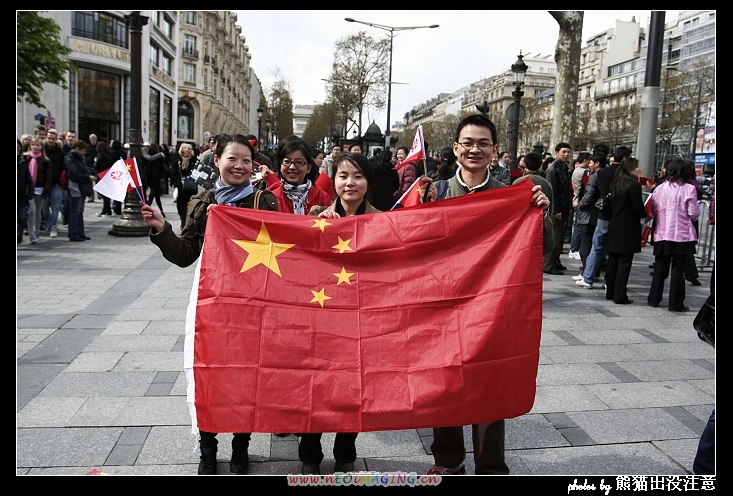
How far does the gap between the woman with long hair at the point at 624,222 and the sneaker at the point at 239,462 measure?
19.2ft

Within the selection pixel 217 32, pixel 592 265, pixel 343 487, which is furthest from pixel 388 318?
pixel 217 32

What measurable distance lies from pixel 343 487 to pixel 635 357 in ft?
11.7

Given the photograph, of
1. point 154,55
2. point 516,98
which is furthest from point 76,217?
point 154,55

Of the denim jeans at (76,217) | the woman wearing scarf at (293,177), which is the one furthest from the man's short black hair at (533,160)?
the denim jeans at (76,217)

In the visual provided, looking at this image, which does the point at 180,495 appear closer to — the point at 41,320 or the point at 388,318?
the point at 388,318

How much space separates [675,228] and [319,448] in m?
5.89

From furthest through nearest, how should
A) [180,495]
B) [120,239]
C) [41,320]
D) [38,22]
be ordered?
[38,22], [120,239], [41,320], [180,495]

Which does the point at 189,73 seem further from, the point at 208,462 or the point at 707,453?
the point at 707,453

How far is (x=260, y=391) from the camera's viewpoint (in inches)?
114

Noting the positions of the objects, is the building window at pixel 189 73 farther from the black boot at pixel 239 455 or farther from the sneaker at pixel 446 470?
the sneaker at pixel 446 470

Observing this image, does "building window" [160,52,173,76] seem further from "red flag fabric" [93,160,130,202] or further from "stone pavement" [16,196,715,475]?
"red flag fabric" [93,160,130,202]

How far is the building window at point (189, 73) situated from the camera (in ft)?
189

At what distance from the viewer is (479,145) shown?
130 inches

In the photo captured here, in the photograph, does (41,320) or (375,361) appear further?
(41,320)
